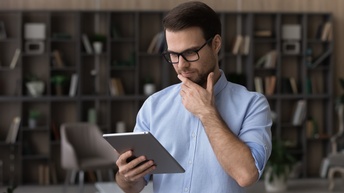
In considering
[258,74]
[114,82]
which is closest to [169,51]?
[114,82]

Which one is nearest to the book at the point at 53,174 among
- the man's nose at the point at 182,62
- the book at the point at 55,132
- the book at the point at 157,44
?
the book at the point at 55,132

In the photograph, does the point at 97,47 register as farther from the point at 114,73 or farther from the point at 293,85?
the point at 293,85

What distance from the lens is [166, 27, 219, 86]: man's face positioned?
210 centimetres

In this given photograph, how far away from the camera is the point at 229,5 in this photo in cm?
1000

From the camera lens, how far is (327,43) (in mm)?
10188

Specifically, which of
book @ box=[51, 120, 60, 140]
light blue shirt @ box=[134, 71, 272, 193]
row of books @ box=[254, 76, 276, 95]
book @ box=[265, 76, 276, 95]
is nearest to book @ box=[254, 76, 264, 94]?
row of books @ box=[254, 76, 276, 95]

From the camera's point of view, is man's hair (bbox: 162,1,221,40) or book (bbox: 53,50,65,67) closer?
man's hair (bbox: 162,1,221,40)

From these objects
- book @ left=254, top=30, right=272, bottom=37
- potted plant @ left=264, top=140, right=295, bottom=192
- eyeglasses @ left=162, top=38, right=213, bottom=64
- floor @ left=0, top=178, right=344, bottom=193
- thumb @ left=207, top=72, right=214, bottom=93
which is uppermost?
eyeglasses @ left=162, top=38, right=213, bottom=64

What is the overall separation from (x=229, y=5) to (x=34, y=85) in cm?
279

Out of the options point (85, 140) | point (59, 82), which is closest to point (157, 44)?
point (59, 82)

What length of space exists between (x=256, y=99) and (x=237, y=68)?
798 cm

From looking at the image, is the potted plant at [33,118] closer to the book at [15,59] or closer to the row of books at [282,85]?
the book at [15,59]

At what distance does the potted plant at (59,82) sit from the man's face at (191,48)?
7486mm

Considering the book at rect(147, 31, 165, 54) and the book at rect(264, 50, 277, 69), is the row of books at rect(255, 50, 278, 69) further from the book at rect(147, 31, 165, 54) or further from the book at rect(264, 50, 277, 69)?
the book at rect(147, 31, 165, 54)
